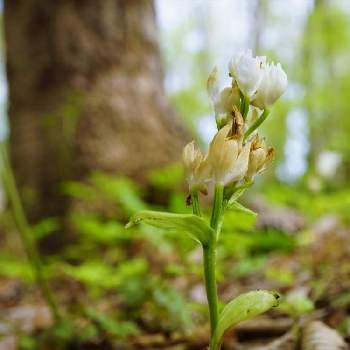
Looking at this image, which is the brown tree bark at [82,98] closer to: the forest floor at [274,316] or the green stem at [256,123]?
the forest floor at [274,316]

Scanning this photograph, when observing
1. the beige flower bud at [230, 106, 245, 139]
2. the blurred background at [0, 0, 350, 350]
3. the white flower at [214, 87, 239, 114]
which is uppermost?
the blurred background at [0, 0, 350, 350]

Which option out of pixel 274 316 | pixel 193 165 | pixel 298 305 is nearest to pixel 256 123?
pixel 193 165

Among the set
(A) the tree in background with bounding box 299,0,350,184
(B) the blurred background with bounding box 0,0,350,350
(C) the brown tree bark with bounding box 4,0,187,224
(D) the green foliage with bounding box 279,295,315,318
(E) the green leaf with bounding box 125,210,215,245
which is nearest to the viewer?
(E) the green leaf with bounding box 125,210,215,245

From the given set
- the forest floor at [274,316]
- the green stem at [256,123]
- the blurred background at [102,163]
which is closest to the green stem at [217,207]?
the green stem at [256,123]

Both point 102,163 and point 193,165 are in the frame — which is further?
point 102,163

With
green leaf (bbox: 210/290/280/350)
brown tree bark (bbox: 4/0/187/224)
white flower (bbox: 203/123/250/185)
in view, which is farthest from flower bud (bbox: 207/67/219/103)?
brown tree bark (bbox: 4/0/187/224)

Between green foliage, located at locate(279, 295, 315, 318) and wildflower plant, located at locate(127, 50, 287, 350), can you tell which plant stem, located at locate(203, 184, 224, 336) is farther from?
green foliage, located at locate(279, 295, 315, 318)

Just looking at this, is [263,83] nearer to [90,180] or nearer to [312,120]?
[90,180]

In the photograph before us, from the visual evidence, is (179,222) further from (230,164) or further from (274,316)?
(274,316)
